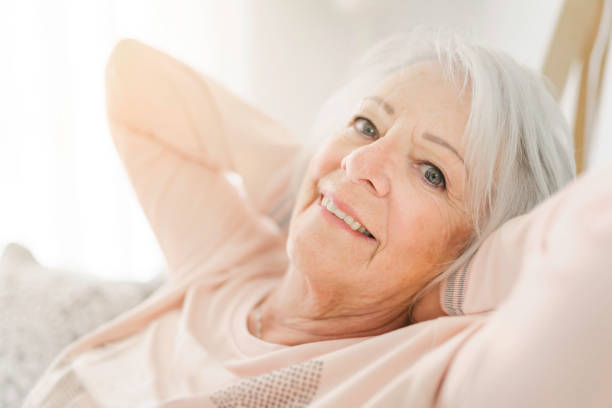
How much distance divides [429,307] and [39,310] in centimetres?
84

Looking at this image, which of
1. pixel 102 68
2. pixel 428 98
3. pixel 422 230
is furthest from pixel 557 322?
pixel 102 68

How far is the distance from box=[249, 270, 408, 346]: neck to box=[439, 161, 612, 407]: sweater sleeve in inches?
16.8

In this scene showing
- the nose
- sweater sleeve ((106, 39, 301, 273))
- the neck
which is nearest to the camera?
the nose

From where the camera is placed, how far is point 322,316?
108 centimetres

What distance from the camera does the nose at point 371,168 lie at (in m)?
0.93

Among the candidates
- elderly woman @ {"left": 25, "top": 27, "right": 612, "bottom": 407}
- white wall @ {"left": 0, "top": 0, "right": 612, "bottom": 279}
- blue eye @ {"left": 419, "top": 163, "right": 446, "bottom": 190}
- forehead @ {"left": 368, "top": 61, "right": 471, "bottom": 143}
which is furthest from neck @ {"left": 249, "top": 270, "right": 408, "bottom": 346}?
white wall @ {"left": 0, "top": 0, "right": 612, "bottom": 279}

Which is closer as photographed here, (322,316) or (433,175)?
(433,175)

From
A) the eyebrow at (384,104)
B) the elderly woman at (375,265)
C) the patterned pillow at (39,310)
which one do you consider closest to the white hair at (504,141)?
the elderly woman at (375,265)

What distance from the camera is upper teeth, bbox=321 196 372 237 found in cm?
96

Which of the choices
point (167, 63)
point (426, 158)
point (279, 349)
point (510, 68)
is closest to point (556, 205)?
point (426, 158)

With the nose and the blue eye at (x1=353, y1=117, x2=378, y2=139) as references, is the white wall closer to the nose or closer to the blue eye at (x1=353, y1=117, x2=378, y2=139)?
the blue eye at (x1=353, y1=117, x2=378, y2=139)

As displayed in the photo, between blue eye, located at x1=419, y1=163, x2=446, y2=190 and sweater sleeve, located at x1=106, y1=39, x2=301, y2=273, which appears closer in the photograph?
blue eye, located at x1=419, y1=163, x2=446, y2=190

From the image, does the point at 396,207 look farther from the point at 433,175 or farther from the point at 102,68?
the point at 102,68

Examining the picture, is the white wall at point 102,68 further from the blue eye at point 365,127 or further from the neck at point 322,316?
the neck at point 322,316
